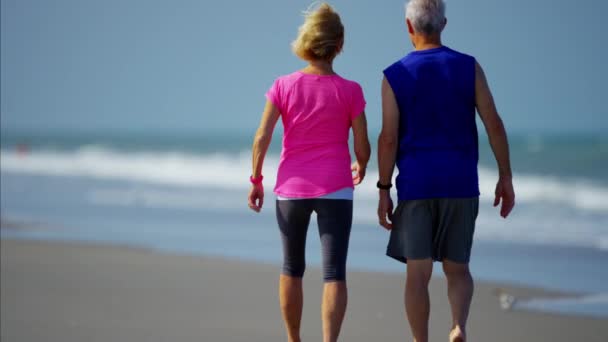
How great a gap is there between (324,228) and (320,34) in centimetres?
86

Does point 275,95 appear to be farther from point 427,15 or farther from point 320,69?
point 427,15

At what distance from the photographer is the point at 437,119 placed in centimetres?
407

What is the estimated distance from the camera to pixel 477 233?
10109 millimetres

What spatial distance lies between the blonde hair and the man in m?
0.30

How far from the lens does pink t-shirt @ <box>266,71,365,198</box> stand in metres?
4.20

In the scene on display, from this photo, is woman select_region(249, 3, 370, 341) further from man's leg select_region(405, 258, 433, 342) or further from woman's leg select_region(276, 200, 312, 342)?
man's leg select_region(405, 258, 433, 342)

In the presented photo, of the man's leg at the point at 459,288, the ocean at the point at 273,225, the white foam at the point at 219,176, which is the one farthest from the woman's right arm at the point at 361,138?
the white foam at the point at 219,176

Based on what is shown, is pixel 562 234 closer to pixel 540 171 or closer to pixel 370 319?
pixel 370 319

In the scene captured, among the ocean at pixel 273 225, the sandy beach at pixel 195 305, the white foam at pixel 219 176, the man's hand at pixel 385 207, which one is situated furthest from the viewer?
the white foam at pixel 219 176

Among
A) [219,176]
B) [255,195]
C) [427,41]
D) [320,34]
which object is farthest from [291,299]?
[219,176]

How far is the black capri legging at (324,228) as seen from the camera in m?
4.22

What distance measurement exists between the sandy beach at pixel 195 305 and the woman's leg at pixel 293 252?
75 centimetres

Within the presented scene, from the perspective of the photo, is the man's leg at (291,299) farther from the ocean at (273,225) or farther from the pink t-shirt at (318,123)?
the ocean at (273,225)

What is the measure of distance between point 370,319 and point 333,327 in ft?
4.82
